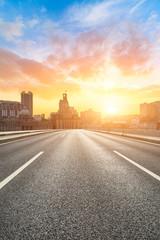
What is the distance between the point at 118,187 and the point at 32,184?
6.14 feet

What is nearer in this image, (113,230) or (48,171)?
(113,230)

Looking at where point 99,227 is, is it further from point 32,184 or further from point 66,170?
point 66,170

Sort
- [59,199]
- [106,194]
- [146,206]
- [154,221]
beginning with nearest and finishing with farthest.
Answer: [154,221], [146,206], [59,199], [106,194]

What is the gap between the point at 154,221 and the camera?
82.4 inches

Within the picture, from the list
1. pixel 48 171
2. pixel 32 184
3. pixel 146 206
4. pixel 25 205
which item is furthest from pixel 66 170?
pixel 146 206

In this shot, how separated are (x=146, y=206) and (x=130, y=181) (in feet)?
3.78

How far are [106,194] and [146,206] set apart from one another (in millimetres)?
715

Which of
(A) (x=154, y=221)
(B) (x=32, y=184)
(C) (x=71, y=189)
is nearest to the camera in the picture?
(A) (x=154, y=221)

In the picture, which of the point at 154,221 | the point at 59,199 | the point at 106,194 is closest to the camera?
the point at 154,221

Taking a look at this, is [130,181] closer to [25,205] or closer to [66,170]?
[66,170]

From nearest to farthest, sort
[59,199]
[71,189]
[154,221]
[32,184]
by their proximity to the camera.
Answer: [154,221] → [59,199] → [71,189] → [32,184]

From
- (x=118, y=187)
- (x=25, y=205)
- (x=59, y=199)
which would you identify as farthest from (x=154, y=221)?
(x=25, y=205)

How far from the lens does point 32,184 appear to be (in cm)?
344

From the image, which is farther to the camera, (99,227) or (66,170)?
(66,170)
